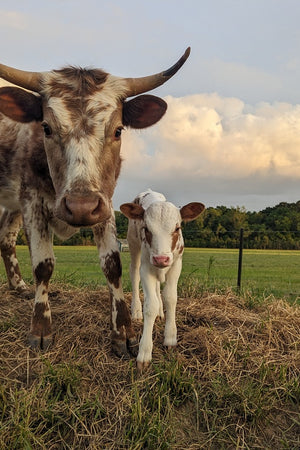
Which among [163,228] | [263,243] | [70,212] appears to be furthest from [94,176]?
[263,243]

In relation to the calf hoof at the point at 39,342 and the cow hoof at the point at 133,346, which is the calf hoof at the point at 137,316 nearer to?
the cow hoof at the point at 133,346

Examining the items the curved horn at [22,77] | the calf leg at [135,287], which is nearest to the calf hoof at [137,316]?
the calf leg at [135,287]

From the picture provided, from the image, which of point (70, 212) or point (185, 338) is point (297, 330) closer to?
point (185, 338)

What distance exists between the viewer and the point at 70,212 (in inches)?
146

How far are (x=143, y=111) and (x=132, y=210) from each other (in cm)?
108

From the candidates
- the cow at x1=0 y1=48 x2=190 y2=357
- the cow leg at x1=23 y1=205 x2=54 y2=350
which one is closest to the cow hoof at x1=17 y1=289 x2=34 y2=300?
the cow at x1=0 y1=48 x2=190 y2=357

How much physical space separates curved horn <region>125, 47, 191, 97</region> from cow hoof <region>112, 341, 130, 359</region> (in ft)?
8.33

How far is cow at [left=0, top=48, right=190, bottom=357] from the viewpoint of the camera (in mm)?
3920

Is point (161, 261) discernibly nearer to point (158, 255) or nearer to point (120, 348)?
point (158, 255)

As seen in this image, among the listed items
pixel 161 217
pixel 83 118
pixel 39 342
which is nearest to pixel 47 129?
pixel 83 118

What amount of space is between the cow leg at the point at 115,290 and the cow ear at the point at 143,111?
113 centimetres

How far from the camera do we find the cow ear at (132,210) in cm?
443

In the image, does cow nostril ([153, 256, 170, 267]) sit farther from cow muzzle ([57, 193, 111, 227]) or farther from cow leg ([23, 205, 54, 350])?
cow leg ([23, 205, 54, 350])

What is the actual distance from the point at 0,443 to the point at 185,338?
211cm
